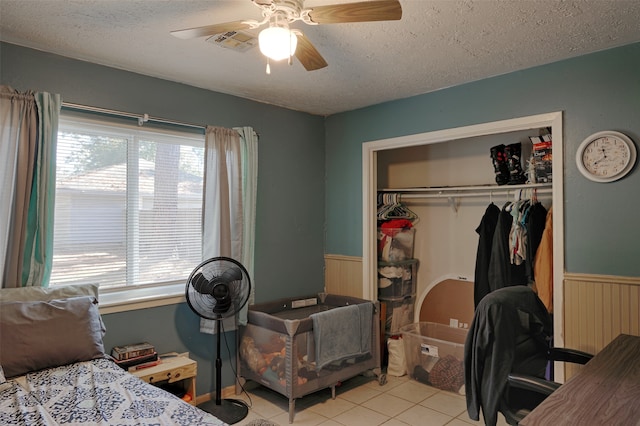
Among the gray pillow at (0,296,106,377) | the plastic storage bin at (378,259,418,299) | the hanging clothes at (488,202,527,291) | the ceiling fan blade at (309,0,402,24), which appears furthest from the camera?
the plastic storage bin at (378,259,418,299)

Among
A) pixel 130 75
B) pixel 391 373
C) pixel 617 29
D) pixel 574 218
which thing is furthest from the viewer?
pixel 391 373

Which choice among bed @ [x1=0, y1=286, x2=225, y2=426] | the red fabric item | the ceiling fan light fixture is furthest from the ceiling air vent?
the red fabric item

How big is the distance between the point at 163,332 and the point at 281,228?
53.2 inches

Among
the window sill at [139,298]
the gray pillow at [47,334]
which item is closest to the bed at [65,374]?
the gray pillow at [47,334]

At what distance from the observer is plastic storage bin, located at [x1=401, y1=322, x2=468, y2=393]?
3.45 meters

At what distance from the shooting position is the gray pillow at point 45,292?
7.44 feet

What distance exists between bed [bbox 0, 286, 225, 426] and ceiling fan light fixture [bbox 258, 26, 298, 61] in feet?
5.06

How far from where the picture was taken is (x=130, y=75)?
2.94 meters

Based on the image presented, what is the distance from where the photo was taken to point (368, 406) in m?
3.22

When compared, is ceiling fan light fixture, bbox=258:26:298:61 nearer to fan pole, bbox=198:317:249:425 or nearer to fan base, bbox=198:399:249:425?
fan pole, bbox=198:317:249:425

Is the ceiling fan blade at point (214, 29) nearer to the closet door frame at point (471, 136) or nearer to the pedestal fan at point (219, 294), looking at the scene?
the pedestal fan at point (219, 294)

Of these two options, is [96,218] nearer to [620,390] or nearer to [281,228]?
[281,228]

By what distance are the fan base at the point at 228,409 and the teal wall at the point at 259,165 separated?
7.0 inches

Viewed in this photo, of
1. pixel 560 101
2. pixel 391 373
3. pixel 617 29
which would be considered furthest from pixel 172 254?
pixel 617 29
